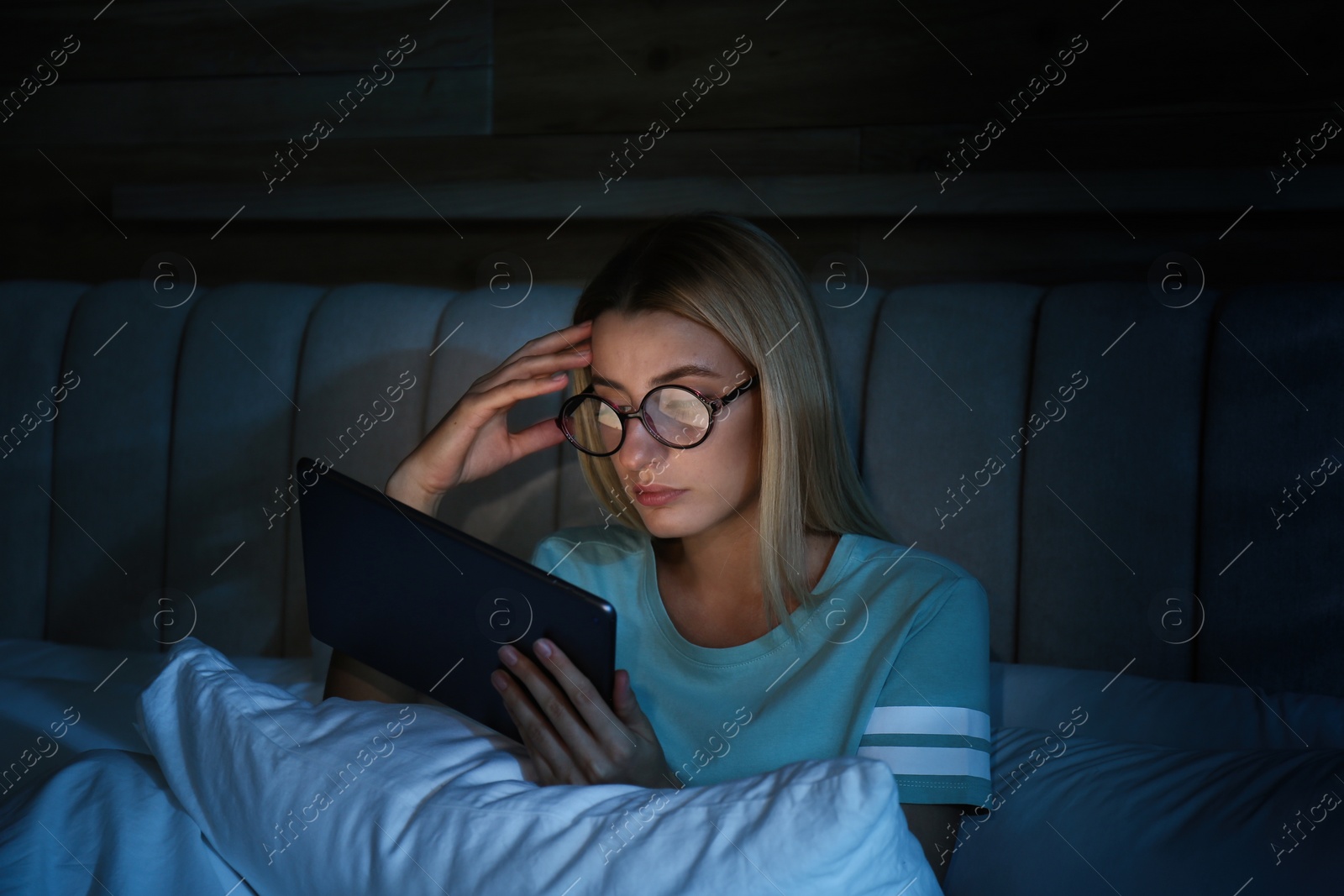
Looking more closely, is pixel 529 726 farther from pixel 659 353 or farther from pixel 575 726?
pixel 659 353

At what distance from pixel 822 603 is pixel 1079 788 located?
1.04 feet

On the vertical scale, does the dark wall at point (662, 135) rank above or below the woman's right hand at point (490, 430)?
above

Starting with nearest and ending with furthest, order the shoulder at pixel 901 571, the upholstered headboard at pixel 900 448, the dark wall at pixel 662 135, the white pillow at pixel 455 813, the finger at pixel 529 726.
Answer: the white pillow at pixel 455 813 → the finger at pixel 529 726 → the shoulder at pixel 901 571 → the upholstered headboard at pixel 900 448 → the dark wall at pixel 662 135

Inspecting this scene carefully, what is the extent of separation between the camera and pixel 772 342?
1.09m

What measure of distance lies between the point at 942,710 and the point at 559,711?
375 millimetres

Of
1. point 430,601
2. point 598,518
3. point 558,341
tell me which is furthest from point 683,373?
point 598,518

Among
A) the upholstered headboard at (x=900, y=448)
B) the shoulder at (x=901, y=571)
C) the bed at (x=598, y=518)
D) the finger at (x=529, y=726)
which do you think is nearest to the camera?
the bed at (x=598, y=518)

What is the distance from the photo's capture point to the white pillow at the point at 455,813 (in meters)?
0.61

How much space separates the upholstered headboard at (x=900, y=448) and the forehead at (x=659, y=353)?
1.27 ft

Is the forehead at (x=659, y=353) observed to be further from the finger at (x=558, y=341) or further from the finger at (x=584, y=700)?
the finger at (x=584, y=700)

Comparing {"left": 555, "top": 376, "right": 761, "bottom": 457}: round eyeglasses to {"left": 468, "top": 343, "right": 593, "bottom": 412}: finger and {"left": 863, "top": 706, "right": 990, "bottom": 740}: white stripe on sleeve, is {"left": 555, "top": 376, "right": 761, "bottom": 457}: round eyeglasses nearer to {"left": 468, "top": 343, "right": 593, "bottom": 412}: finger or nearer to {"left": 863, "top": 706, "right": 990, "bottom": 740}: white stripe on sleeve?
{"left": 468, "top": 343, "right": 593, "bottom": 412}: finger

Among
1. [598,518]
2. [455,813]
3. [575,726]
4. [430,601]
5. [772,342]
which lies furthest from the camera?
[598,518]

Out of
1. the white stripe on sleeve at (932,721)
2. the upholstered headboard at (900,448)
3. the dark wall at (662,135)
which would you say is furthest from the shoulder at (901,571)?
the dark wall at (662,135)

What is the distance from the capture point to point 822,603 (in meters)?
1.11
